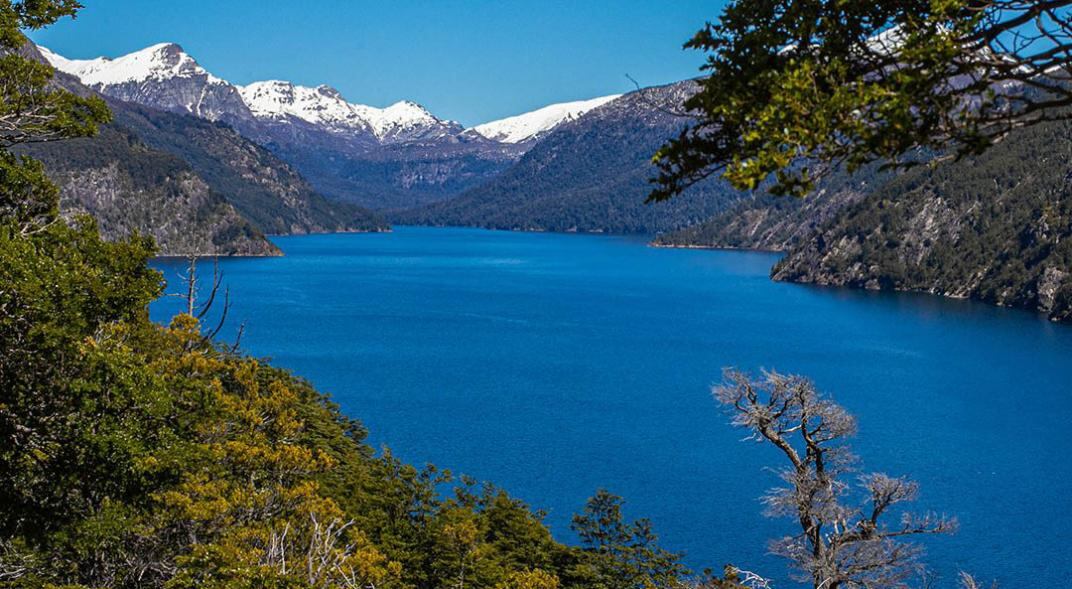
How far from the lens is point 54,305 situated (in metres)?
16.9

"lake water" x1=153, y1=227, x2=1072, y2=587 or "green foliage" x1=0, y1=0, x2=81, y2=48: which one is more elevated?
"green foliage" x1=0, y1=0, x2=81, y2=48

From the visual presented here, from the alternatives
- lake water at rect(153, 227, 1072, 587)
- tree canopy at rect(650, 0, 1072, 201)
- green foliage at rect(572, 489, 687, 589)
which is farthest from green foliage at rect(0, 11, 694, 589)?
lake water at rect(153, 227, 1072, 587)

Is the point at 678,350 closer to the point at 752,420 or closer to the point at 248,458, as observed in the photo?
the point at 248,458

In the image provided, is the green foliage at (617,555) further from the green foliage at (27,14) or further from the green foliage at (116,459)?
the green foliage at (27,14)

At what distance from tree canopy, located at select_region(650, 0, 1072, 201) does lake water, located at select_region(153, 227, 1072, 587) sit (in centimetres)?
4900

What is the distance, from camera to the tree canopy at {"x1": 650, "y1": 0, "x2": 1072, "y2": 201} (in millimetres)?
8648

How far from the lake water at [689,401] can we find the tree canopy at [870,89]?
161ft

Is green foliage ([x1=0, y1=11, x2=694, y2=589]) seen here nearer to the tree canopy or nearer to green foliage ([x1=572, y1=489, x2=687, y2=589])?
green foliage ([x1=572, y1=489, x2=687, y2=589])

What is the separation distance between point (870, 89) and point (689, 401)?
90.0 meters

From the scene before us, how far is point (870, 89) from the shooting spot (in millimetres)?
8508

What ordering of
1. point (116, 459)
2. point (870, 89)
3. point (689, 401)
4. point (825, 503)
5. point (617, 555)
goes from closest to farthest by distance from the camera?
1. point (870, 89)
2. point (116, 459)
3. point (825, 503)
4. point (617, 555)
5. point (689, 401)

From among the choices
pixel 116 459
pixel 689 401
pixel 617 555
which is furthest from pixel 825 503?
pixel 689 401

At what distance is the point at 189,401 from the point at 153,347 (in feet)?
67.5

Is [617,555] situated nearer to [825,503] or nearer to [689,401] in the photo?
[825,503]
